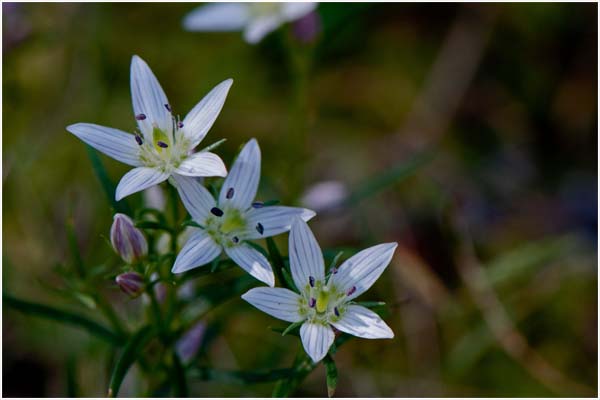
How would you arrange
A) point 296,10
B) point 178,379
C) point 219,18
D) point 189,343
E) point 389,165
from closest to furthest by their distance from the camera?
1. point 178,379
2. point 189,343
3. point 296,10
4. point 219,18
5. point 389,165

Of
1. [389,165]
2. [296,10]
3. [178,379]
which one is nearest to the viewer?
[178,379]

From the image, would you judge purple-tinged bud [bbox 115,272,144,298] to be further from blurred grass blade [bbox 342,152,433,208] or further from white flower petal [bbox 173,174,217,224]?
blurred grass blade [bbox 342,152,433,208]

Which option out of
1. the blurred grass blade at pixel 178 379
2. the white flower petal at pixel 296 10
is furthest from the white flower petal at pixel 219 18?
the blurred grass blade at pixel 178 379

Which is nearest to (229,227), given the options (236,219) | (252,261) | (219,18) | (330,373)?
(236,219)

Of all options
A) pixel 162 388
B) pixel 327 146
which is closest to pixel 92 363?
pixel 162 388

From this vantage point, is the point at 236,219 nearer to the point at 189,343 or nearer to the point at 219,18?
the point at 189,343

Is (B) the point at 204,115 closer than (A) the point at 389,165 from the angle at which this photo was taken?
Yes
